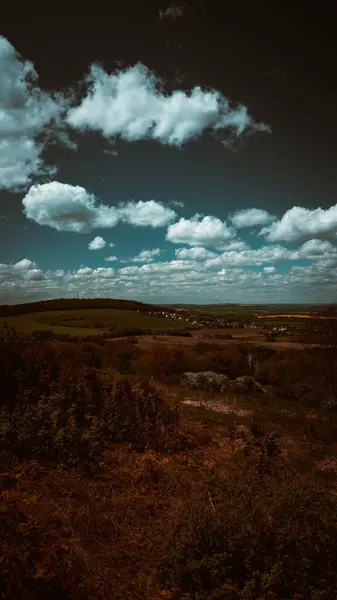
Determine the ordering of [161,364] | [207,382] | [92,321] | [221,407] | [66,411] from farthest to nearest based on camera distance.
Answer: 1. [92,321]
2. [161,364]
3. [207,382]
4. [221,407]
5. [66,411]

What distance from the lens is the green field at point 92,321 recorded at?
33.9m

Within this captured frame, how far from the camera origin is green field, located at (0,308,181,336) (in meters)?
33.9

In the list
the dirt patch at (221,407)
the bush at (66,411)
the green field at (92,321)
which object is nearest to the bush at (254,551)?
the bush at (66,411)

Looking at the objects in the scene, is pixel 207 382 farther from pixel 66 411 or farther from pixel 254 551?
pixel 254 551

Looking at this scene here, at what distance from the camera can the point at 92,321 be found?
40000 mm

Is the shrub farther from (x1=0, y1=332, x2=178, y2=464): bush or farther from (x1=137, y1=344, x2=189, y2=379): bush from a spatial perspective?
(x1=0, y1=332, x2=178, y2=464): bush

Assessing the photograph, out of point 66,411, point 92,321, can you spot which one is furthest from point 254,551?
point 92,321

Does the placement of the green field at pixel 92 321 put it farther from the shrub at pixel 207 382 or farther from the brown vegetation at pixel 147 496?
the brown vegetation at pixel 147 496

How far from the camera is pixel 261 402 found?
16.2 meters

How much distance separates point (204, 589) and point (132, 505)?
90.3 inches

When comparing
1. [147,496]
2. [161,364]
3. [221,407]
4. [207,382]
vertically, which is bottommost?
[221,407]

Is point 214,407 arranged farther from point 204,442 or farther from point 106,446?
point 106,446

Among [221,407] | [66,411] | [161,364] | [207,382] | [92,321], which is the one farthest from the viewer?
[92,321]

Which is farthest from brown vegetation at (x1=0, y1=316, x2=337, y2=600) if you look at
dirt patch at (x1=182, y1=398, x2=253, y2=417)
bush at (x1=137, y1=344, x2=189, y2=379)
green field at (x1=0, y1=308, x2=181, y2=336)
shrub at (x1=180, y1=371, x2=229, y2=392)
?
green field at (x1=0, y1=308, x2=181, y2=336)
